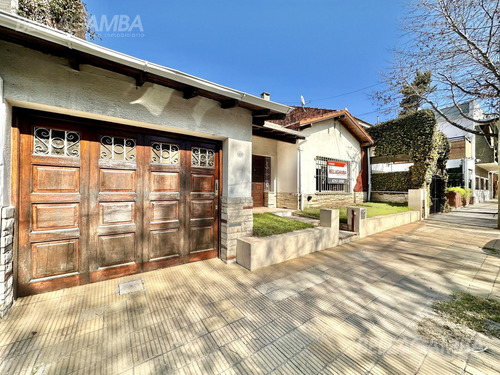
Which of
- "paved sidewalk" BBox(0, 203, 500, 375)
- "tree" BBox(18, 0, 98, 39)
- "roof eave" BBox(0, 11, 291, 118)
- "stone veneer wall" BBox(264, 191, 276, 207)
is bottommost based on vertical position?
"paved sidewalk" BBox(0, 203, 500, 375)

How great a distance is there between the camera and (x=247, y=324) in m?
2.15

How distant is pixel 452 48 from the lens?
20.6 feet

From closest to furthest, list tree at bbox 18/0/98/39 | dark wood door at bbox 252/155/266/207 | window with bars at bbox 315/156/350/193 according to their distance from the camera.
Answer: tree at bbox 18/0/98/39, dark wood door at bbox 252/155/266/207, window with bars at bbox 315/156/350/193

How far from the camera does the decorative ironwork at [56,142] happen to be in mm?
2627

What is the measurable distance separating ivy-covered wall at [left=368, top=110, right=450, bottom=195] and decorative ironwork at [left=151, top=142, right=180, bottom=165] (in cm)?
1219

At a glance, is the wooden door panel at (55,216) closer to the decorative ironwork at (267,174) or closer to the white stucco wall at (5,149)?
the white stucco wall at (5,149)

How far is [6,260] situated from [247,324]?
9.34 feet

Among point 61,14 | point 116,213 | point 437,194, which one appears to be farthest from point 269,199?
point 437,194

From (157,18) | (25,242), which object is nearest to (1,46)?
(25,242)

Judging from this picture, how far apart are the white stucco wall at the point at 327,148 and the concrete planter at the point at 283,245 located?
3.78 m

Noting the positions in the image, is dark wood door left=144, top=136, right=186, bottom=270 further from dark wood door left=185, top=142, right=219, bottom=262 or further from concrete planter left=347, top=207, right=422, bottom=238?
concrete planter left=347, top=207, right=422, bottom=238

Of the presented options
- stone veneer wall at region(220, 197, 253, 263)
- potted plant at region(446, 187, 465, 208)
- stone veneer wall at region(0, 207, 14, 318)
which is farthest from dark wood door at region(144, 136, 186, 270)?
potted plant at region(446, 187, 465, 208)

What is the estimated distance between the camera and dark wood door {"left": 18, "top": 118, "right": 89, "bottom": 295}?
253 centimetres

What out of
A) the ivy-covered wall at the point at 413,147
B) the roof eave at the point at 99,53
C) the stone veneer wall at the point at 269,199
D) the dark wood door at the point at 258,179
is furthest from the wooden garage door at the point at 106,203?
the ivy-covered wall at the point at 413,147
